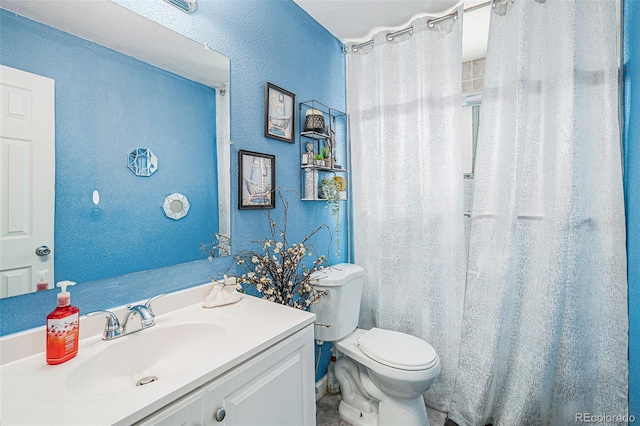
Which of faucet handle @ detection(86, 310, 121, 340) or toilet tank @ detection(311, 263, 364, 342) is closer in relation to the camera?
faucet handle @ detection(86, 310, 121, 340)

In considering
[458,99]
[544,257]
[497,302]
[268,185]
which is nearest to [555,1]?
[458,99]

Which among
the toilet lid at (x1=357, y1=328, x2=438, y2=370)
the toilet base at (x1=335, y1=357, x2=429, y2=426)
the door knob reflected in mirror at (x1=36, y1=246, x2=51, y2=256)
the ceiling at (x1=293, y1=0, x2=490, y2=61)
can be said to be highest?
the ceiling at (x1=293, y1=0, x2=490, y2=61)

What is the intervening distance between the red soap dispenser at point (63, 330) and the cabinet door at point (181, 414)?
36cm

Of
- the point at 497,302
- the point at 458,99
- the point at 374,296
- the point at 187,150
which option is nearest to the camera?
the point at 187,150

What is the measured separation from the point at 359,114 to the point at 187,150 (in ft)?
4.11

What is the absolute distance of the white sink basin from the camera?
772mm

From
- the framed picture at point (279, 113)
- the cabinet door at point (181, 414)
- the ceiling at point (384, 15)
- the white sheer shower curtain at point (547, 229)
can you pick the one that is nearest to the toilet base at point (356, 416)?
the white sheer shower curtain at point (547, 229)

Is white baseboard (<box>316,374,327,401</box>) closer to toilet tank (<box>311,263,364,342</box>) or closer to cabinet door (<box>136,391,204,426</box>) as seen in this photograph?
toilet tank (<box>311,263,364,342</box>)

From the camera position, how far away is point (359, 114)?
202 cm

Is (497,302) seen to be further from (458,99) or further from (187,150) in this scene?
(187,150)

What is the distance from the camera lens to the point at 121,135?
955 mm

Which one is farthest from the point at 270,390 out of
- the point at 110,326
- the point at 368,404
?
→ the point at 368,404

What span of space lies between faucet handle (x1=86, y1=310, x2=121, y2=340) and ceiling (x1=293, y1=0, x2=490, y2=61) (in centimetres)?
180

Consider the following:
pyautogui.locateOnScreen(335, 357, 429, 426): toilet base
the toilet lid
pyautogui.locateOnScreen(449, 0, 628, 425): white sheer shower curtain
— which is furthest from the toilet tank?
pyautogui.locateOnScreen(449, 0, 628, 425): white sheer shower curtain
